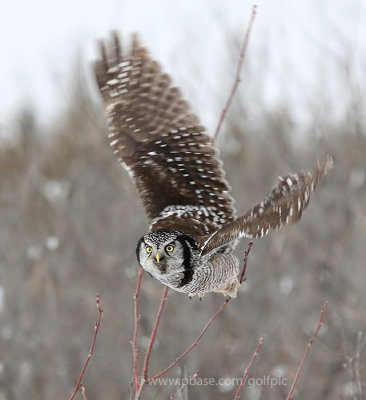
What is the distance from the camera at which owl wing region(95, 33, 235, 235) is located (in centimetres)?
352

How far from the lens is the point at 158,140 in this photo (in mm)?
3551

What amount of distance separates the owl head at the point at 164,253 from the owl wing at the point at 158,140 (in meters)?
0.37

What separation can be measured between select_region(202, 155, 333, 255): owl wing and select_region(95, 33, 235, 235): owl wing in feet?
2.44

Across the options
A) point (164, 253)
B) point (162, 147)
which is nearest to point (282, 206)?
point (164, 253)

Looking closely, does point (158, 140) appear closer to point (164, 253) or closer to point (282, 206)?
point (164, 253)

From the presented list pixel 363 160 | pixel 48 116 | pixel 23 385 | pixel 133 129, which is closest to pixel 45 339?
pixel 23 385

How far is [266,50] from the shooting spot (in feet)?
27.9

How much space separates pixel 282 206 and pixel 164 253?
24.2 inches

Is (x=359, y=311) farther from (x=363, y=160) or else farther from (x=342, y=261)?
(x=363, y=160)

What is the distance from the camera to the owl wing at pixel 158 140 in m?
3.52

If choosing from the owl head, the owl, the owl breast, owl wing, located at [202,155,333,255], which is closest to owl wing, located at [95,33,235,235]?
the owl

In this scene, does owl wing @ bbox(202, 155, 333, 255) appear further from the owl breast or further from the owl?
the owl

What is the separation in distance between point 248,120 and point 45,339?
414 centimetres

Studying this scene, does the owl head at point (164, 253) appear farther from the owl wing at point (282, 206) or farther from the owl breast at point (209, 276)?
the owl wing at point (282, 206)
